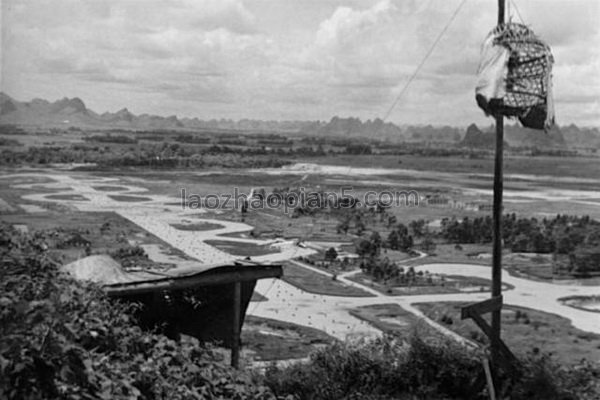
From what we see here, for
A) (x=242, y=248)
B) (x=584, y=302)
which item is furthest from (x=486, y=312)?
(x=242, y=248)

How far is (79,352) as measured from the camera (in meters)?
2.42

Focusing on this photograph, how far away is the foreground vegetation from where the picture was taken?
2.21 m

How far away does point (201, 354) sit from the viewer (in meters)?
3.52

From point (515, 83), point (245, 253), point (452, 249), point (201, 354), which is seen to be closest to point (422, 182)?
point (452, 249)

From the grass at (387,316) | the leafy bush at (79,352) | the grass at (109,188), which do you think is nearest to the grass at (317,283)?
the grass at (387,316)

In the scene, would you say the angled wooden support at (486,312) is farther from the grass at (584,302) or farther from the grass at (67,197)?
the grass at (67,197)

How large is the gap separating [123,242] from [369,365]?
889cm

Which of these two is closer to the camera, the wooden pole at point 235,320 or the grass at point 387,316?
the wooden pole at point 235,320

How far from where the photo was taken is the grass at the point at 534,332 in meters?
8.55

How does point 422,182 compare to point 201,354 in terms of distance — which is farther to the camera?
point 422,182

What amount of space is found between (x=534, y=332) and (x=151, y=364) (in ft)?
25.2

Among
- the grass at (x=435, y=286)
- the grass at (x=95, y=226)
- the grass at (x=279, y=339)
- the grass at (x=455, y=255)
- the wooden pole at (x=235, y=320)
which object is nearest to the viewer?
the wooden pole at (x=235, y=320)

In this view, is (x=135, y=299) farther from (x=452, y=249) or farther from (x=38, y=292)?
(x=452, y=249)

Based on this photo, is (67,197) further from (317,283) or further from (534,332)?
(534,332)
